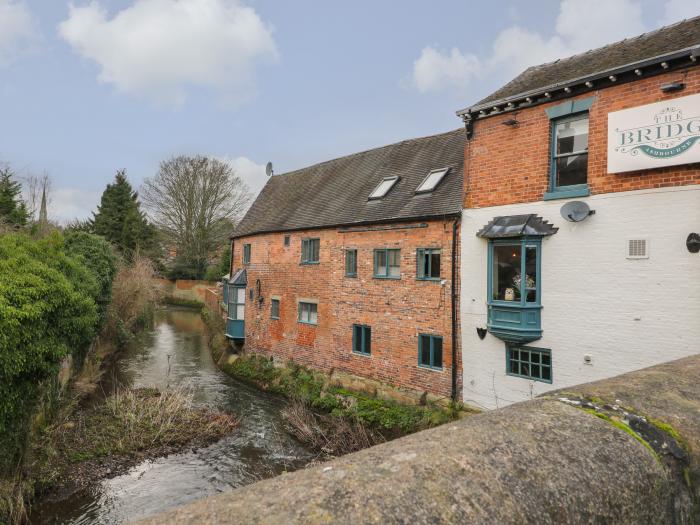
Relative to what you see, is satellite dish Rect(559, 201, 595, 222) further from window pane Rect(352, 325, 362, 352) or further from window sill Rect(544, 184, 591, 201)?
window pane Rect(352, 325, 362, 352)

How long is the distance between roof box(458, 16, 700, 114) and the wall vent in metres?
3.77

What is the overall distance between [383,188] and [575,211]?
309 inches

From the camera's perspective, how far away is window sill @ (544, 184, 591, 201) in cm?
1049

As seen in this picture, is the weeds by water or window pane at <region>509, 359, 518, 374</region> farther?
the weeds by water

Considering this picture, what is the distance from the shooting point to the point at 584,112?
34.9ft

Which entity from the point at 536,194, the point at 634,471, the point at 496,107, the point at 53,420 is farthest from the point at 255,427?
the point at 634,471

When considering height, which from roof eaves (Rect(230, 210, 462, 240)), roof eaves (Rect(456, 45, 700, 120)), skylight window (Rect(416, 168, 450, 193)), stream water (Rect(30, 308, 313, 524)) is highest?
roof eaves (Rect(456, 45, 700, 120))

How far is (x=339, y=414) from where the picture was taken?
47.4ft

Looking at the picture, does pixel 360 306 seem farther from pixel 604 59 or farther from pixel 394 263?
pixel 604 59

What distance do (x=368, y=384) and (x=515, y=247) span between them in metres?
6.91

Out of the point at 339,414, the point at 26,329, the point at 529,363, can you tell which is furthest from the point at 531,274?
the point at 26,329

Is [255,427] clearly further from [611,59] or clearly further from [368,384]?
[611,59]

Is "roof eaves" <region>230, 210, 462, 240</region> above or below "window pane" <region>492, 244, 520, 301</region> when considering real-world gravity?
above

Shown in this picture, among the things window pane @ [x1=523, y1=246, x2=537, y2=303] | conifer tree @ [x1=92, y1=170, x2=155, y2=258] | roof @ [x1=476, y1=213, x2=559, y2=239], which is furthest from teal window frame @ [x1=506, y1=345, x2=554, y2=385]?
conifer tree @ [x1=92, y1=170, x2=155, y2=258]
